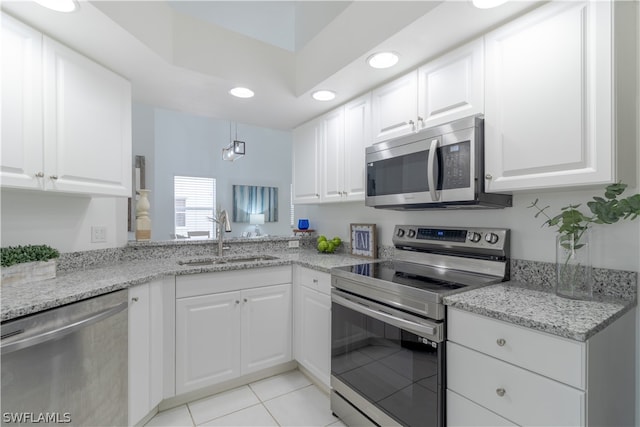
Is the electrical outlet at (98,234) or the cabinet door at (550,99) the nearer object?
the cabinet door at (550,99)

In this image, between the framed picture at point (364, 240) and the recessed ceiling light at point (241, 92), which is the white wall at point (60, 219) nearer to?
the recessed ceiling light at point (241, 92)

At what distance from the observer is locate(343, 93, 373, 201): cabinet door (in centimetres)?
219

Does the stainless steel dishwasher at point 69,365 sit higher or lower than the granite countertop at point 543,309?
lower

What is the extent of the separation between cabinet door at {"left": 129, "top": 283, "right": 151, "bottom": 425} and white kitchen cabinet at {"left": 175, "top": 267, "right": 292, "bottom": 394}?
190 millimetres

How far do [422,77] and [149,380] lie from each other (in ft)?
7.87

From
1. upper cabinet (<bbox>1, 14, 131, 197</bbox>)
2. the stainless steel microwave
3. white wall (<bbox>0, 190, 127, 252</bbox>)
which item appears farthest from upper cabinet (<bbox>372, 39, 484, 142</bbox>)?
white wall (<bbox>0, 190, 127, 252</bbox>)

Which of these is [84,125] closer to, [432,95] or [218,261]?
[218,261]

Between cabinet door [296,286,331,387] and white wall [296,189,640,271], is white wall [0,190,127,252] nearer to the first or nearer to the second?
cabinet door [296,286,331,387]

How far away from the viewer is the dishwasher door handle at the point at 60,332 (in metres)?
1.10

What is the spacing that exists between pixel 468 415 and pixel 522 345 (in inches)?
15.8

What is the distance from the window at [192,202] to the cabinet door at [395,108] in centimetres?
418

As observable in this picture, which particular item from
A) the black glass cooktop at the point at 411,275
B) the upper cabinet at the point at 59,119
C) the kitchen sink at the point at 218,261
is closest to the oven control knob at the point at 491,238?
the black glass cooktop at the point at 411,275

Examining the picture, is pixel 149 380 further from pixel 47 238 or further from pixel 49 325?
pixel 47 238

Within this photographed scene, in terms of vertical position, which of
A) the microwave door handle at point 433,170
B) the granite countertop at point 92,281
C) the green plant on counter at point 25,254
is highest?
the microwave door handle at point 433,170
